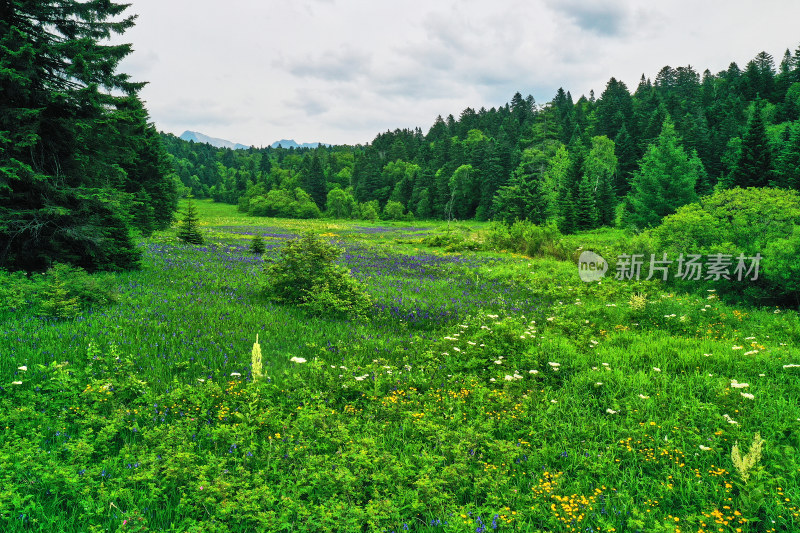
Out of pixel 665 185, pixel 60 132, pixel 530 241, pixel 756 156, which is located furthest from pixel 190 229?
pixel 756 156

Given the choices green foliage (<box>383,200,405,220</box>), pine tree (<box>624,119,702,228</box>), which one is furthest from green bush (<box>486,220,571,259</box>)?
green foliage (<box>383,200,405,220</box>)

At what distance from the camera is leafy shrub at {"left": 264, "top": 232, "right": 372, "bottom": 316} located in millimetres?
9781

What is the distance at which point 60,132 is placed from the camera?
966 cm

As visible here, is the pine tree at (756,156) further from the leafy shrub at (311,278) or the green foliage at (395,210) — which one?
the green foliage at (395,210)

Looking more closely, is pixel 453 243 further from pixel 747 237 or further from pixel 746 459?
pixel 746 459

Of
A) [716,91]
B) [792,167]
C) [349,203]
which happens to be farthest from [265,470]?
[716,91]

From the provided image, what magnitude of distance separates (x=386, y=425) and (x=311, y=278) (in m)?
6.12

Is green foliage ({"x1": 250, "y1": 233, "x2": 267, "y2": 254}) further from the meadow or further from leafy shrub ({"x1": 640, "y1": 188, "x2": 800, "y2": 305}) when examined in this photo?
leafy shrub ({"x1": 640, "y1": 188, "x2": 800, "y2": 305})

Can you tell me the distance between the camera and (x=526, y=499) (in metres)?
3.59

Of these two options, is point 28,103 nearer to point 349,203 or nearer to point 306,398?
point 306,398

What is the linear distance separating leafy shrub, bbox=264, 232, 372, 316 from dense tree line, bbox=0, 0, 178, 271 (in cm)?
466

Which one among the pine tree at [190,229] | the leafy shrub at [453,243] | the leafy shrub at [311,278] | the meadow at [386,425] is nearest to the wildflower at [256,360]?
the meadow at [386,425]

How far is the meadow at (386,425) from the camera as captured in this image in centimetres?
321

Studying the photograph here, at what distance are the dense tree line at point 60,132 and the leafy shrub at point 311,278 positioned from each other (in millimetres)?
4661
